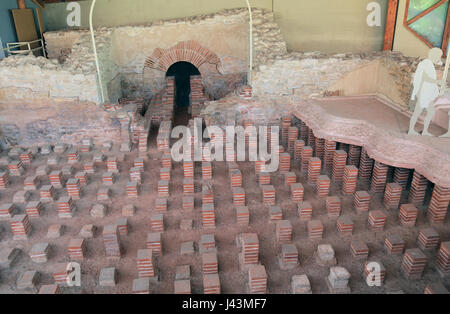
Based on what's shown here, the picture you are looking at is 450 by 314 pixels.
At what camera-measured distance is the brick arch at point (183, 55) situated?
10586 mm

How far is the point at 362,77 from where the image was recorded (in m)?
9.22

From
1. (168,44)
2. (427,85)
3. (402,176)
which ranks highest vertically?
(168,44)

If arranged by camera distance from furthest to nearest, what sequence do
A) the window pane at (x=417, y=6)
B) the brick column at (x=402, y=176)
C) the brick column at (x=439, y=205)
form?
the window pane at (x=417, y=6), the brick column at (x=402, y=176), the brick column at (x=439, y=205)

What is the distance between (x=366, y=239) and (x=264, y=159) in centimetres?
263

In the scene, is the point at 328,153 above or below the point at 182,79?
below

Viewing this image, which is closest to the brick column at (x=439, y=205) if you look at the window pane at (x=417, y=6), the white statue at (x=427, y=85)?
the white statue at (x=427, y=85)

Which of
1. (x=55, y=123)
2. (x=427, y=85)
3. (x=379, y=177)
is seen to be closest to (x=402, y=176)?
(x=379, y=177)

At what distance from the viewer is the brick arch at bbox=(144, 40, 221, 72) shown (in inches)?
417

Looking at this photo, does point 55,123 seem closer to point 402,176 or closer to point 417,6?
point 402,176

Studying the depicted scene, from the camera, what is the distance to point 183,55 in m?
10.7

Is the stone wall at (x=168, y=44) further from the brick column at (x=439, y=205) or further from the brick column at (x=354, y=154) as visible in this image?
the brick column at (x=439, y=205)

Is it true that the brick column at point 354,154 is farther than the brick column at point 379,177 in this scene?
Yes

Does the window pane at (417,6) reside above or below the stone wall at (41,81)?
above
